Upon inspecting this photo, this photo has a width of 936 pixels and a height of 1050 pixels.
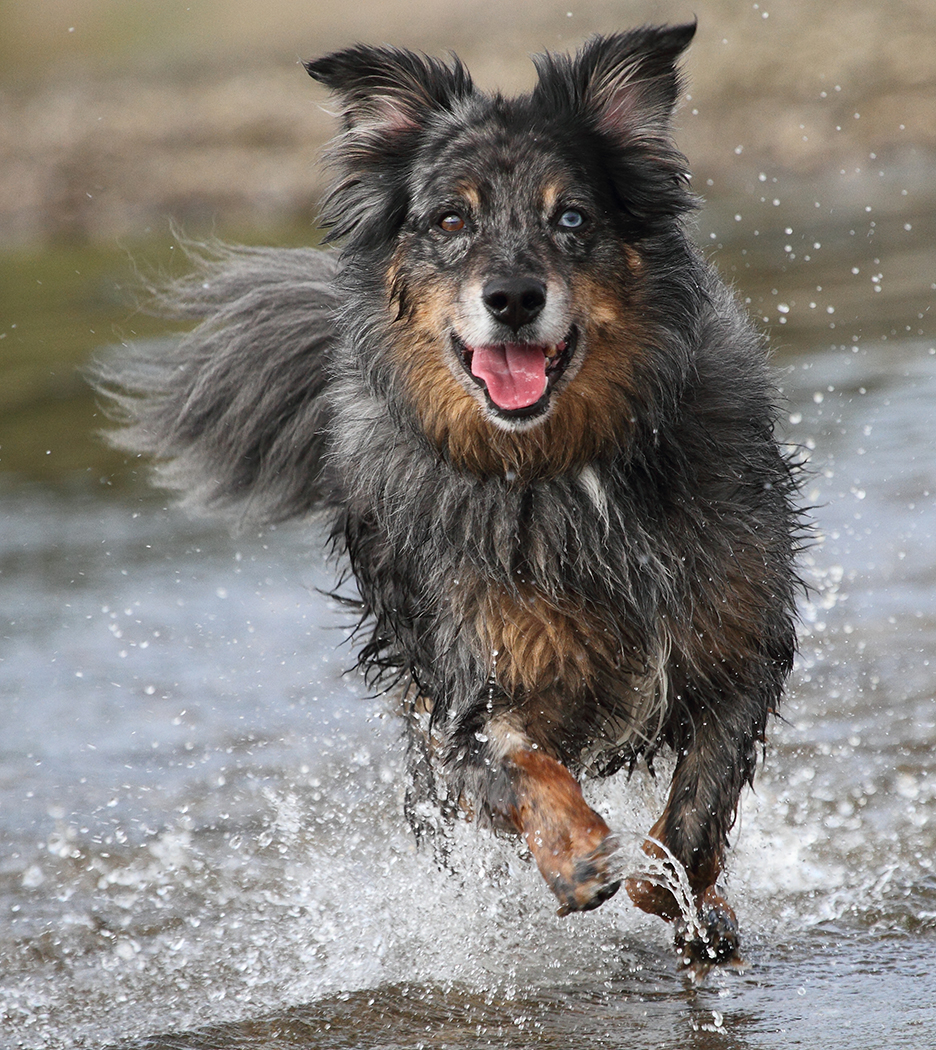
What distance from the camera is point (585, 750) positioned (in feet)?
A: 14.0

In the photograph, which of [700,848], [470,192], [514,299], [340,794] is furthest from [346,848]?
[470,192]

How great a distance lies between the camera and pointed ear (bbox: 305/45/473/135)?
4141 millimetres

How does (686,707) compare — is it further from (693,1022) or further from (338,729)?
(338,729)

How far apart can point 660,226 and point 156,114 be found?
21152mm

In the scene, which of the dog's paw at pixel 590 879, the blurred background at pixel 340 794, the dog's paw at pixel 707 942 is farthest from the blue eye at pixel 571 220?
the dog's paw at pixel 707 942

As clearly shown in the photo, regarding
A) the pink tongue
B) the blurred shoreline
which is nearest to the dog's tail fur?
the pink tongue

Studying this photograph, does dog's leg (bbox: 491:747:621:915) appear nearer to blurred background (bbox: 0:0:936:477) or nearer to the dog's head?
the dog's head

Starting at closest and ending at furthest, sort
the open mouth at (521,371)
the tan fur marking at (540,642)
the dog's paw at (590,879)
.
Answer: the dog's paw at (590,879) → the open mouth at (521,371) → the tan fur marking at (540,642)

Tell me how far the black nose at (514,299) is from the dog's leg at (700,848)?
130 centimetres

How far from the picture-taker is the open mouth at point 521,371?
A: 3.84 m

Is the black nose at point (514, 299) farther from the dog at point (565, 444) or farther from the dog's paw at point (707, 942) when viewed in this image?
the dog's paw at point (707, 942)

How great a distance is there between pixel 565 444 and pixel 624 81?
3.37 feet

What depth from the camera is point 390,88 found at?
418cm

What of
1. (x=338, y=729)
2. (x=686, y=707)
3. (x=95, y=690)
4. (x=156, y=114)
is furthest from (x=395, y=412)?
(x=156, y=114)
